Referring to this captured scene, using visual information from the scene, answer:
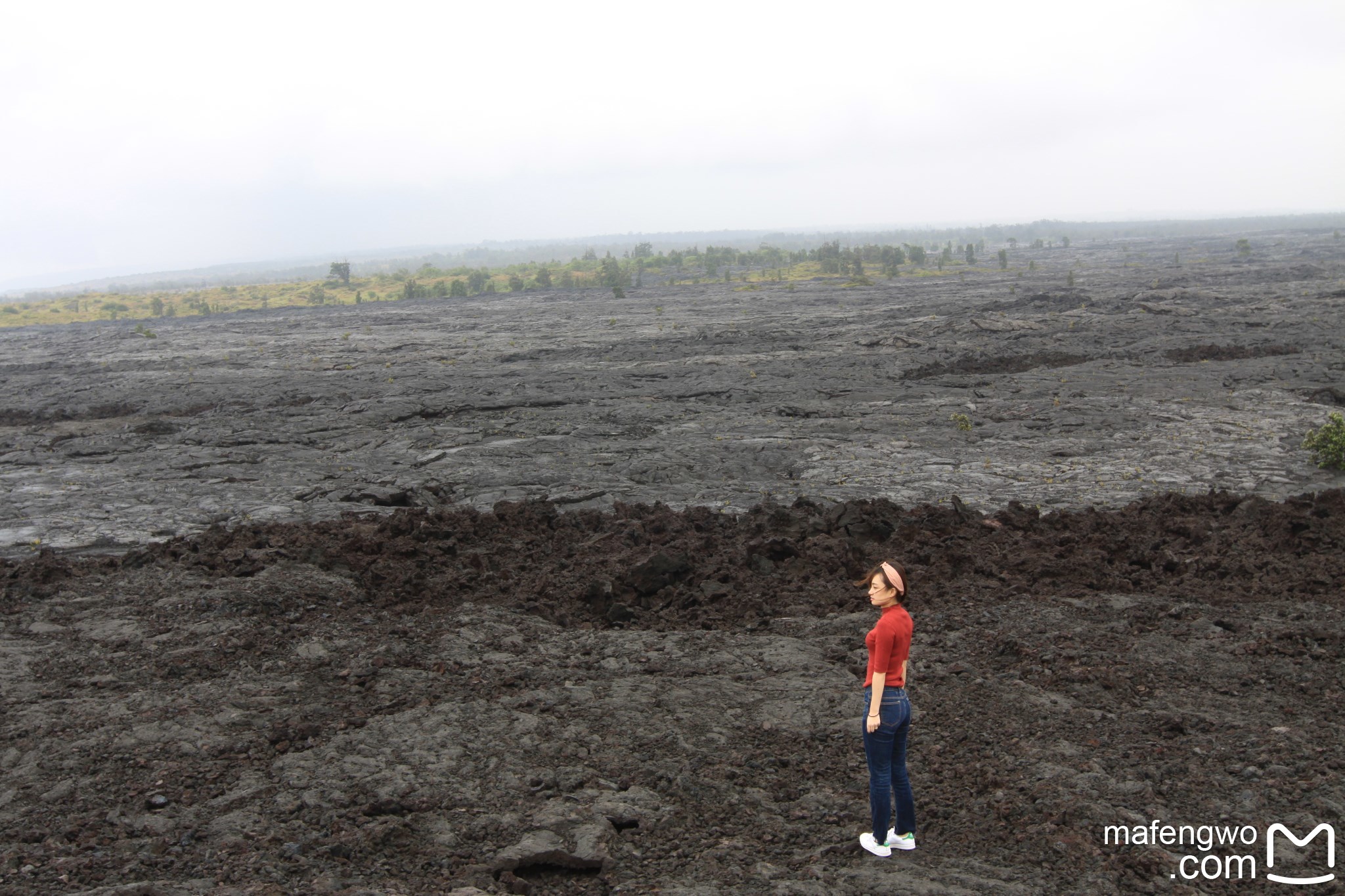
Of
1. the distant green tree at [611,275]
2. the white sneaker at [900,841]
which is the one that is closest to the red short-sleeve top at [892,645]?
the white sneaker at [900,841]

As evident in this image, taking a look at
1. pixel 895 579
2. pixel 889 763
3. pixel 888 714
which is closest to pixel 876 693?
pixel 888 714

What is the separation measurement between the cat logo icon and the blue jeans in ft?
5.74

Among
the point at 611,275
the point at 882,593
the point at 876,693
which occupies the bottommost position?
the point at 876,693

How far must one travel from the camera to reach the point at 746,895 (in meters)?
4.40

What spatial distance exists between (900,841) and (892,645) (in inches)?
44.1

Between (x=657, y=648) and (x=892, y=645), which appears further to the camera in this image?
(x=657, y=648)

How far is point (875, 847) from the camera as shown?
468cm

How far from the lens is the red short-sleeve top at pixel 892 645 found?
443cm

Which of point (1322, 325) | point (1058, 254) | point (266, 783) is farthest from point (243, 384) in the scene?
point (1058, 254)

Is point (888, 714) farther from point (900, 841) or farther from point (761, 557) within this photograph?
point (761, 557)

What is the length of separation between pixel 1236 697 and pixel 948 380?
18.5 m

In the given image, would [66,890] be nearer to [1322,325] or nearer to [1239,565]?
[1239,565]

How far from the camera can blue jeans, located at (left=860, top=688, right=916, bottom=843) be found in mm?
4477

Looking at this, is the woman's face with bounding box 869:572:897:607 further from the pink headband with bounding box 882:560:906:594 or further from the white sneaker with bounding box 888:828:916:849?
the white sneaker with bounding box 888:828:916:849
